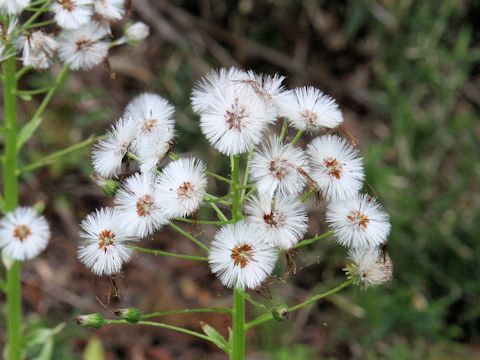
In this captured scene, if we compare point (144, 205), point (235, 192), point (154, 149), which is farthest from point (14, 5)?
point (235, 192)

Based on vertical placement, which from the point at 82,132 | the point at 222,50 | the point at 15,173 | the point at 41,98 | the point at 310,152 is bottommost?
the point at 310,152

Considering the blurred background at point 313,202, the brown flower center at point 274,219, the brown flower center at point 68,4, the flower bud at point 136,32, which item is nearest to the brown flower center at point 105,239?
the brown flower center at point 274,219

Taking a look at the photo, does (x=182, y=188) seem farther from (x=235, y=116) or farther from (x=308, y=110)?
(x=308, y=110)

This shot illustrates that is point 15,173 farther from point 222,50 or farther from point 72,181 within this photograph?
point 222,50

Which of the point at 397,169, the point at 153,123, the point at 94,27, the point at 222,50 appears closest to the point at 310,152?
the point at 153,123

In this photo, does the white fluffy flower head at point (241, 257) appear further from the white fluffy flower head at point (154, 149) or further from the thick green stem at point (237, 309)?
the white fluffy flower head at point (154, 149)

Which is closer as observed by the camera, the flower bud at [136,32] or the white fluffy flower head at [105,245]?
the white fluffy flower head at [105,245]
